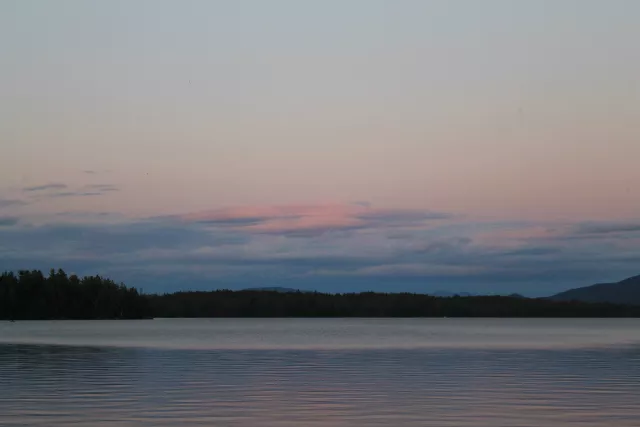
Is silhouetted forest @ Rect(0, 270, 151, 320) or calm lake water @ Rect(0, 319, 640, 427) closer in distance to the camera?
calm lake water @ Rect(0, 319, 640, 427)

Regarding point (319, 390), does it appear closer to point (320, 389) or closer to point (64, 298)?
point (320, 389)

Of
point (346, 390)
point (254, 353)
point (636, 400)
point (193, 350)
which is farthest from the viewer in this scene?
point (193, 350)

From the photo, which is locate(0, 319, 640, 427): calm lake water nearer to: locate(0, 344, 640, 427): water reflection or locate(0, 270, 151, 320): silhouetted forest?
locate(0, 344, 640, 427): water reflection

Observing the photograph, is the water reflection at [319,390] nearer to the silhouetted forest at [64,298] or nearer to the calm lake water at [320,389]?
the calm lake water at [320,389]

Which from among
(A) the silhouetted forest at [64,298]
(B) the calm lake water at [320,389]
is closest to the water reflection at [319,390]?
(B) the calm lake water at [320,389]

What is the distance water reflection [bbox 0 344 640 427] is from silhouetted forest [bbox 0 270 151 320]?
384 ft

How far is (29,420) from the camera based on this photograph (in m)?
27.5

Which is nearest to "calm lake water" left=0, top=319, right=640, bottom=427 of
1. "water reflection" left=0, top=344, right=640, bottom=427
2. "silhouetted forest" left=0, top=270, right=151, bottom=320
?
"water reflection" left=0, top=344, right=640, bottom=427

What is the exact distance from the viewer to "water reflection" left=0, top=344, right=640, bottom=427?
92.9 feet

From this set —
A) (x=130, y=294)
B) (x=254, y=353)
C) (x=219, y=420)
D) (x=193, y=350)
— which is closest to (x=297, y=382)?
(x=219, y=420)

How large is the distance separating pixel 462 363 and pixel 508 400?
19.6 metres

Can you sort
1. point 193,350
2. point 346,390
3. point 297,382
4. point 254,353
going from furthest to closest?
point 193,350, point 254,353, point 297,382, point 346,390

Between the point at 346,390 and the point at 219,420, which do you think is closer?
the point at 219,420

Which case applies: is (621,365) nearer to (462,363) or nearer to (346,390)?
(462,363)
